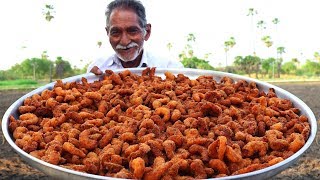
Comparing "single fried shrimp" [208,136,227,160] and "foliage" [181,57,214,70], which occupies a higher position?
"foliage" [181,57,214,70]

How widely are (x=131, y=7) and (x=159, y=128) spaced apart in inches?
61.5

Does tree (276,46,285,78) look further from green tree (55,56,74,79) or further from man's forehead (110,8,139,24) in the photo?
man's forehead (110,8,139,24)

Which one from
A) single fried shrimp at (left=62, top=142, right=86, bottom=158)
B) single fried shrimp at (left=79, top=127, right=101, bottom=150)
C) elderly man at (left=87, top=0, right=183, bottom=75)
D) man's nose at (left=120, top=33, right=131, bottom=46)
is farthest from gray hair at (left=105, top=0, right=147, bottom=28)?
single fried shrimp at (left=62, top=142, right=86, bottom=158)

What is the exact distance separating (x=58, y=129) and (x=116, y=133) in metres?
0.28

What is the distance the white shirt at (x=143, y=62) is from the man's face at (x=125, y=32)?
1.00ft

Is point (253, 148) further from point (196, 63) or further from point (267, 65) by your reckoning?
point (267, 65)

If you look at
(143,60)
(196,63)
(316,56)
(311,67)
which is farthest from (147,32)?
(316,56)

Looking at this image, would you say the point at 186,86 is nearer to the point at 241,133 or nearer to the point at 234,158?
the point at 241,133

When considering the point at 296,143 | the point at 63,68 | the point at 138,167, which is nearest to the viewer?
the point at 138,167

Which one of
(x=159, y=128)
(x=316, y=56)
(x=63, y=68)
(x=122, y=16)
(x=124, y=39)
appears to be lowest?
(x=159, y=128)

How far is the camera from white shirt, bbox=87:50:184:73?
3426 millimetres

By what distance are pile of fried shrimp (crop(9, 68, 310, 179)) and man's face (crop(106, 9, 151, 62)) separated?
2.38 feet

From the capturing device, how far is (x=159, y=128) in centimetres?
178

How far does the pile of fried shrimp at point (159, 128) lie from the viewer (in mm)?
1551
